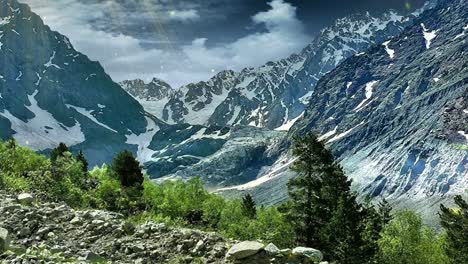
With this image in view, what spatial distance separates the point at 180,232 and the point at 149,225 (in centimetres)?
253

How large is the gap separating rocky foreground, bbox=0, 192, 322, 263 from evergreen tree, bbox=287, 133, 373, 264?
3849 cm

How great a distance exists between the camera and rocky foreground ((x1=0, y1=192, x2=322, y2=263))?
2500cm

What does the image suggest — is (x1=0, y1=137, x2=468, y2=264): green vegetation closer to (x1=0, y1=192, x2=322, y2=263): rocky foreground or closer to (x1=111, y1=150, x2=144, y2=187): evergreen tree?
(x1=111, y1=150, x2=144, y2=187): evergreen tree

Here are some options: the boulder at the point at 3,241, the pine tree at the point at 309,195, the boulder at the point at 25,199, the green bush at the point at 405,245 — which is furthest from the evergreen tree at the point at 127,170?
the boulder at the point at 3,241

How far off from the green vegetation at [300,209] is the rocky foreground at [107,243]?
37.9ft

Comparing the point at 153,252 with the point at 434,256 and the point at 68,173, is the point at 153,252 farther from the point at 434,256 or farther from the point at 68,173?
the point at 434,256

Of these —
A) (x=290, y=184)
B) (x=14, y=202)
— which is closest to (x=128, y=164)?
(x=290, y=184)

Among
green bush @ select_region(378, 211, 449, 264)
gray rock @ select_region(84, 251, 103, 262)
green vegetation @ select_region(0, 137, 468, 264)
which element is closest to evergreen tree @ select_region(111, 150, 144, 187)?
green vegetation @ select_region(0, 137, 468, 264)

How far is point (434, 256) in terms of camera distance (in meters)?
91.7

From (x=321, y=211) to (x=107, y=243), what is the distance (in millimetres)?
44389

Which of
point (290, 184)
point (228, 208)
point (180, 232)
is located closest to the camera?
point (180, 232)

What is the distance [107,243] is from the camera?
2805cm

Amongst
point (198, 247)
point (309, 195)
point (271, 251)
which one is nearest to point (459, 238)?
point (309, 195)

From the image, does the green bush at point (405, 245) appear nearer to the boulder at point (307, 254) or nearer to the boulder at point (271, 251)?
the boulder at point (307, 254)
